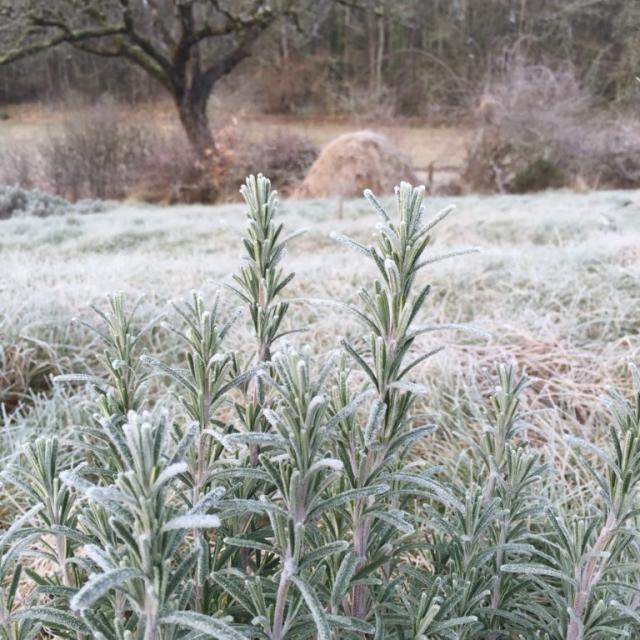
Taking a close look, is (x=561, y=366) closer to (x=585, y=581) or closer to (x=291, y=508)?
(x=585, y=581)

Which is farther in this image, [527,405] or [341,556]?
[527,405]

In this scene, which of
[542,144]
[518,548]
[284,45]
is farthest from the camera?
[284,45]

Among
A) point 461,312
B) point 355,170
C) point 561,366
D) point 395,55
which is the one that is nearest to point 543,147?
point 355,170

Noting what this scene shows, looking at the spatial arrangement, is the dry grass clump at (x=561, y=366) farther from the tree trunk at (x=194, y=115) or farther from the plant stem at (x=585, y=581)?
the tree trunk at (x=194, y=115)

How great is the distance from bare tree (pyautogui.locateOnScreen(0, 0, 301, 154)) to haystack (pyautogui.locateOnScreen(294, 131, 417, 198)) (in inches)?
92.4

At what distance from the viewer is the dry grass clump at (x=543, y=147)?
392 inches

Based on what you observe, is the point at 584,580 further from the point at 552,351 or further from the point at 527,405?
the point at 552,351

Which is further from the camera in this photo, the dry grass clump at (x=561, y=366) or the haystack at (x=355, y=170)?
the haystack at (x=355, y=170)

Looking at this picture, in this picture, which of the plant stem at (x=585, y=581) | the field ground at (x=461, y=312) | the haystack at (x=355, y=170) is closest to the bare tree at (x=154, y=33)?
the haystack at (x=355, y=170)

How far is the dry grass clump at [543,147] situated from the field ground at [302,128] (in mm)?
711

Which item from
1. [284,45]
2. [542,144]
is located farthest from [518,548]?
[284,45]

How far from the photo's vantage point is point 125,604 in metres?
0.64

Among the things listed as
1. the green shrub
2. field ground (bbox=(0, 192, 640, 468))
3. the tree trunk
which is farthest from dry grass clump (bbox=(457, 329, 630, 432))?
the tree trunk

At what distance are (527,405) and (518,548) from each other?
129 centimetres
